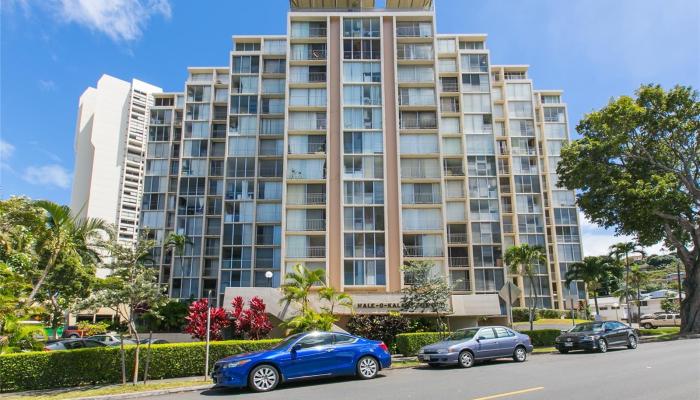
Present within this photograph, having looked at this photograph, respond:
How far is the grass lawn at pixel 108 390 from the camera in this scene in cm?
1207

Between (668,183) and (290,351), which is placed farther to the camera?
(668,183)

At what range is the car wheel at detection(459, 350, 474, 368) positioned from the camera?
15354 mm

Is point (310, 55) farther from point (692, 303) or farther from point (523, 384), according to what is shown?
point (523, 384)

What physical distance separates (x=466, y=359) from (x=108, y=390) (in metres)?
11.0

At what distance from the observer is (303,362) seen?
483 inches

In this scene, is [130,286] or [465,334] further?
[465,334]

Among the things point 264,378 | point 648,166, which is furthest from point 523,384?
point 648,166

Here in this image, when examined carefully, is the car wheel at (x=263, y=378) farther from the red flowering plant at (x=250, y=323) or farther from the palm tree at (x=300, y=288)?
the palm tree at (x=300, y=288)

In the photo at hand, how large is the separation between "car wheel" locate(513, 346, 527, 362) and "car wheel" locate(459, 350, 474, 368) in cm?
210

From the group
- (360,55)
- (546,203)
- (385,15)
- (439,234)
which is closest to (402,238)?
(439,234)

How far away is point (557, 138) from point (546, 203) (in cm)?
929

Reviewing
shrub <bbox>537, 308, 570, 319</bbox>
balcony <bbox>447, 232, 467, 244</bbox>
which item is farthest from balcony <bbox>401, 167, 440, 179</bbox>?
shrub <bbox>537, 308, 570, 319</bbox>

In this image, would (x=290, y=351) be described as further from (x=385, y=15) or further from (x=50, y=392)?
(x=385, y=15)

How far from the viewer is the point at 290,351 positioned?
12.3 meters
